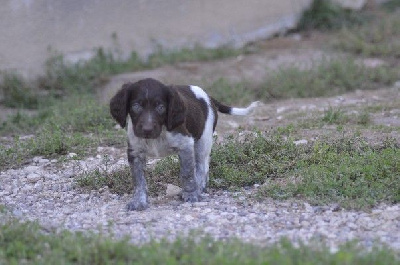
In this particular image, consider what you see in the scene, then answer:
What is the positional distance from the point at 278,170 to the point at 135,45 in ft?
18.6

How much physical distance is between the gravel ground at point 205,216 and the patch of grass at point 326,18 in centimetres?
774

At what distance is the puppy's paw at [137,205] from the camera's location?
6.50m

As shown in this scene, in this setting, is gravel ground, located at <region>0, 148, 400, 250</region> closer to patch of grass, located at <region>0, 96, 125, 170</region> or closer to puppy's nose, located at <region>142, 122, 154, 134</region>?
puppy's nose, located at <region>142, 122, 154, 134</region>

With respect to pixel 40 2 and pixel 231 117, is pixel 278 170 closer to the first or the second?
pixel 231 117

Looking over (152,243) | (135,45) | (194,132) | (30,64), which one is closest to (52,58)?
(30,64)

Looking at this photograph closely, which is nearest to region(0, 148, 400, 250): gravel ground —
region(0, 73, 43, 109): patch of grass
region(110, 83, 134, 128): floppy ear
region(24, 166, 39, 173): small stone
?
region(24, 166, 39, 173): small stone

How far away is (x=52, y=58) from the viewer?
11383mm

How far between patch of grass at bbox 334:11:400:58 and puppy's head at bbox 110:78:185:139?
6.76 m

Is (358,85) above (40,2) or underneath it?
underneath

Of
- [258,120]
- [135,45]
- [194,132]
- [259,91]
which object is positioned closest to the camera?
[194,132]

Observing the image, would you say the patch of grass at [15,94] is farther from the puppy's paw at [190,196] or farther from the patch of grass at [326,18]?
the patch of grass at [326,18]

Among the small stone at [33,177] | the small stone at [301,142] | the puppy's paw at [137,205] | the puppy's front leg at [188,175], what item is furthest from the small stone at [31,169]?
the small stone at [301,142]

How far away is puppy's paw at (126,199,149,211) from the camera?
256 inches

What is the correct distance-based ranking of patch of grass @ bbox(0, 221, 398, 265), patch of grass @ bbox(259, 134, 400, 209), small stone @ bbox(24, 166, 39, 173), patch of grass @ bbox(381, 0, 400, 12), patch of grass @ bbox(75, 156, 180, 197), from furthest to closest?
patch of grass @ bbox(381, 0, 400, 12)
small stone @ bbox(24, 166, 39, 173)
patch of grass @ bbox(75, 156, 180, 197)
patch of grass @ bbox(259, 134, 400, 209)
patch of grass @ bbox(0, 221, 398, 265)
